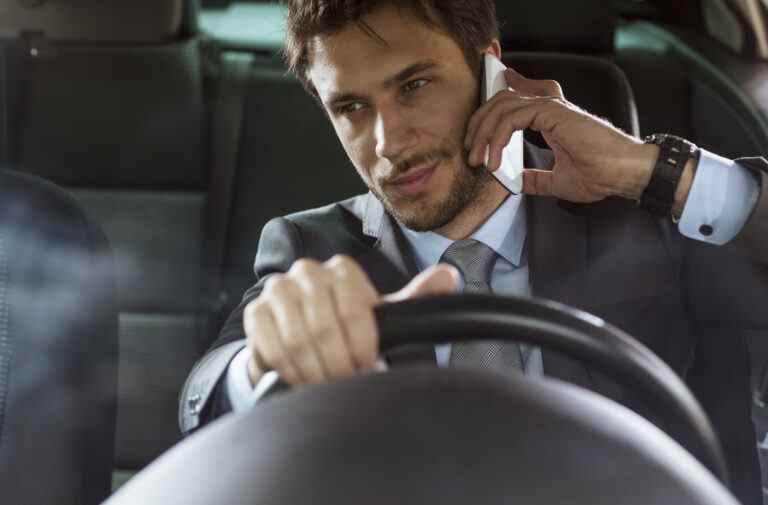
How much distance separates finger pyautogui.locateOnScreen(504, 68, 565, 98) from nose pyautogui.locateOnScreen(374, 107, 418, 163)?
0.59ft

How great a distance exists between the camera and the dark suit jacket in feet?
4.90

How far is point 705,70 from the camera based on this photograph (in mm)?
2314

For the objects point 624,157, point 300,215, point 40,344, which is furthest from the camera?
point 300,215

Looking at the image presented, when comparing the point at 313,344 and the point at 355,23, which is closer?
the point at 313,344

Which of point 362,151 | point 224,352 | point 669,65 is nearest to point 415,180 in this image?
point 362,151

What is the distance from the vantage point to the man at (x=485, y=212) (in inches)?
58.1

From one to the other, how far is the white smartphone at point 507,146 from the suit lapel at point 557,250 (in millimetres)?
A: 47

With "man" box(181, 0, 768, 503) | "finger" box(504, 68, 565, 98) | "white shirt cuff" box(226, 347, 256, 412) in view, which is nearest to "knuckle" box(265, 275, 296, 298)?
"white shirt cuff" box(226, 347, 256, 412)

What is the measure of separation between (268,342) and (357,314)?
0.22 ft

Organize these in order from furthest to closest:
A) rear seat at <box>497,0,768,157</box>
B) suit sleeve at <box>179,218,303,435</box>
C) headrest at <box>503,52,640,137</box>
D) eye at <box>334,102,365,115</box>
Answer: rear seat at <box>497,0,768,157</box>
headrest at <box>503,52,640,137</box>
eye at <box>334,102,365,115</box>
suit sleeve at <box>179,218,303,435</box>

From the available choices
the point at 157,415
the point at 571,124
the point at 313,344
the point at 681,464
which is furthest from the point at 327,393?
the point at 157,415

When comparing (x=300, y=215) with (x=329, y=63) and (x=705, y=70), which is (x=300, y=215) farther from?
(x=705, y=70)

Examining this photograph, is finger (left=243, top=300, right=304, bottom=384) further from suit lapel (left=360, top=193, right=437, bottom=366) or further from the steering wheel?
suit lapel (left=360, top=193, right=437, bottom=366)

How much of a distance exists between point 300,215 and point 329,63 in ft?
0.69
